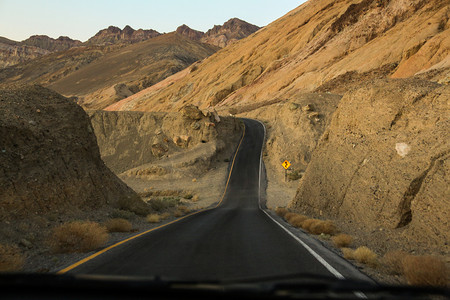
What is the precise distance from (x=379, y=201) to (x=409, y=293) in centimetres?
939

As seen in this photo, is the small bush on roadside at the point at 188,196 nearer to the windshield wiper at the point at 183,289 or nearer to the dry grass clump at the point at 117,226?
the dry grass clump at the point at 117,226

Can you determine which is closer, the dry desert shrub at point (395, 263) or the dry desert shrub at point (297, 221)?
the dry desert shrub at point (395, 263)

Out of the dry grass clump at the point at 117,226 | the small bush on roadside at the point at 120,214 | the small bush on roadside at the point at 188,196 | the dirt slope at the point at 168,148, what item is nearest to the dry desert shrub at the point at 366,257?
the dry grass clump at the point at 117,226

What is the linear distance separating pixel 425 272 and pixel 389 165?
7.59 m

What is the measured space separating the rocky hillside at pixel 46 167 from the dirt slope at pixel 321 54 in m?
41.2

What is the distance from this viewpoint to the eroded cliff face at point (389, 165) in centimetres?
927

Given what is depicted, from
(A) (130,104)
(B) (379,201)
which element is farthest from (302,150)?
(A) (130,104)

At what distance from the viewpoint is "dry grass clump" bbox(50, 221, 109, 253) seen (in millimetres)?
7551

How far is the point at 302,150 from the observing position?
1791 inches

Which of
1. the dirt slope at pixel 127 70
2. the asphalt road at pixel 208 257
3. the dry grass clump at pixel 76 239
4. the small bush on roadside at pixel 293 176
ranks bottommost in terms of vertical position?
the small bush on roadside at pixel 293 176

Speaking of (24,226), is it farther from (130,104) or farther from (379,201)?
(130,104)

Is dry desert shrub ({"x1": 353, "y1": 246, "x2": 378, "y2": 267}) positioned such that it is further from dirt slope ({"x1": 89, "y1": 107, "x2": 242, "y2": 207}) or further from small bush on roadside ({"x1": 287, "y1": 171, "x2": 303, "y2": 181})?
small bush on roadside ({"x1": 287, "y1": 171, "x2": 303, "y2": 181})

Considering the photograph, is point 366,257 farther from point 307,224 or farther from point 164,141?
point 164,141

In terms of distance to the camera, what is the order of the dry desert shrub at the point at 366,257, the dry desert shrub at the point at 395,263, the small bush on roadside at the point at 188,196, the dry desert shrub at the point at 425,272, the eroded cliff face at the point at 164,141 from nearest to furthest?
1. the dry desert shrub at the point at 425,272
2. the dry desert shrub at the point at 395,263
3. the dry desert shrub at the point at 366,257
4. the small bush on roadside at the point at 188,196
5. the eroded cliff face at the point at 164,141
